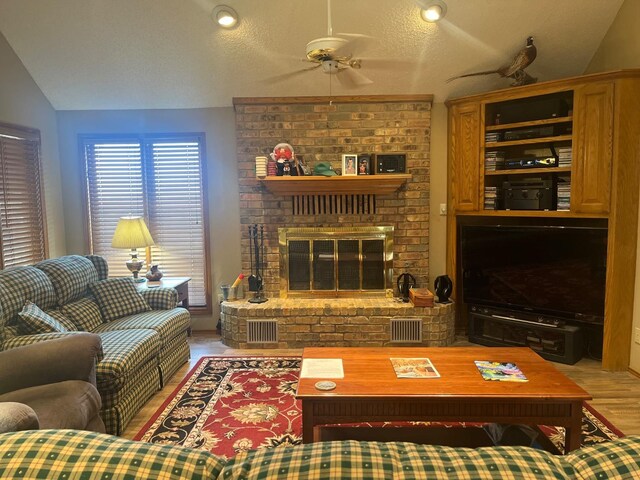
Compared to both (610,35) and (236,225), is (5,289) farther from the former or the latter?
(610,35)

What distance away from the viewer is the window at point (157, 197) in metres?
4.54

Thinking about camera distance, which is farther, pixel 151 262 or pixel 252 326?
pixel 151 262

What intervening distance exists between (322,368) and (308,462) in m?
1.64

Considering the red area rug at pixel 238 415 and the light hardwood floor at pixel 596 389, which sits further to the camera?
the light hardwood floor at pixel 596 389

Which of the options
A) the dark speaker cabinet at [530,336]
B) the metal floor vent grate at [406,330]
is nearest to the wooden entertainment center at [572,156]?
the dark speaker cabinet at [530,336]

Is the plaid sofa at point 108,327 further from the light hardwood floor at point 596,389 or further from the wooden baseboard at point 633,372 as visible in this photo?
the wooden baseboard at point 633,372

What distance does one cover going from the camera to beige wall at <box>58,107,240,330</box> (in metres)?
4.47

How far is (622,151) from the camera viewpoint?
3314 millimetres

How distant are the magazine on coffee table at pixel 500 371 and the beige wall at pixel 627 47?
171 cm

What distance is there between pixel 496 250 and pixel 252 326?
8.06 ft

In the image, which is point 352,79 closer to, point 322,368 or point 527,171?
point 527,171

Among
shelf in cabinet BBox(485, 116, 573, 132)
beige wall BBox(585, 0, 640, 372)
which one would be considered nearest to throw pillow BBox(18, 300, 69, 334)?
shelf in cabinet BBox(485, 116, 573, 132)

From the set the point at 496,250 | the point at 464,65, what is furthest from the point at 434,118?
the point at 496,250

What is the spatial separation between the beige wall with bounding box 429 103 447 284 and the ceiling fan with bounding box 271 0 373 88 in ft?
2.74
